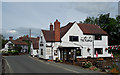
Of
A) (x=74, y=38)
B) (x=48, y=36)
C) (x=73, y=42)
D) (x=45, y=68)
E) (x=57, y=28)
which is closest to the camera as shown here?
(x=45, y=68)

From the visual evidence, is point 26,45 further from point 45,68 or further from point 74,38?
point 45,68

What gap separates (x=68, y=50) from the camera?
2562cm

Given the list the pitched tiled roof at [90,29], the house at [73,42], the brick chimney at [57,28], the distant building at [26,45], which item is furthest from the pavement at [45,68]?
the distant building at [26,45]

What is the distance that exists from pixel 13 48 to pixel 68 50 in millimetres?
38112

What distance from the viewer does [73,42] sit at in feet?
85.6

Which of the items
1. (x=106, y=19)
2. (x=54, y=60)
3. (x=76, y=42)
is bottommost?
(x=54, y=60)

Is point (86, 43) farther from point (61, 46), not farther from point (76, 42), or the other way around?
point (61, 46)

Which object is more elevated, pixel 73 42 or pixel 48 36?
pixel 48 36

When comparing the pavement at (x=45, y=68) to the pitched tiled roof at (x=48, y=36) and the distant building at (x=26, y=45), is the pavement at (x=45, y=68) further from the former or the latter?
the distant building at (x=26, y=45)

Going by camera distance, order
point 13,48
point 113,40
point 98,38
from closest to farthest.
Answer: point 98,38
point 113,40
point 13,48

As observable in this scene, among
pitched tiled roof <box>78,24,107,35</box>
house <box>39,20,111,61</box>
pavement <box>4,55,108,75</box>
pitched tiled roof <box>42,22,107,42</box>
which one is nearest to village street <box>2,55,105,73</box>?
pavement <box>4,55,108,75</box>

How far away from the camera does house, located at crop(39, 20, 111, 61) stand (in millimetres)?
25109

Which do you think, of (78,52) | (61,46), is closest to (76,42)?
(78,52)

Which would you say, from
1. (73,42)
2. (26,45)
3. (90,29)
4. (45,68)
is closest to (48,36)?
(73,42)
